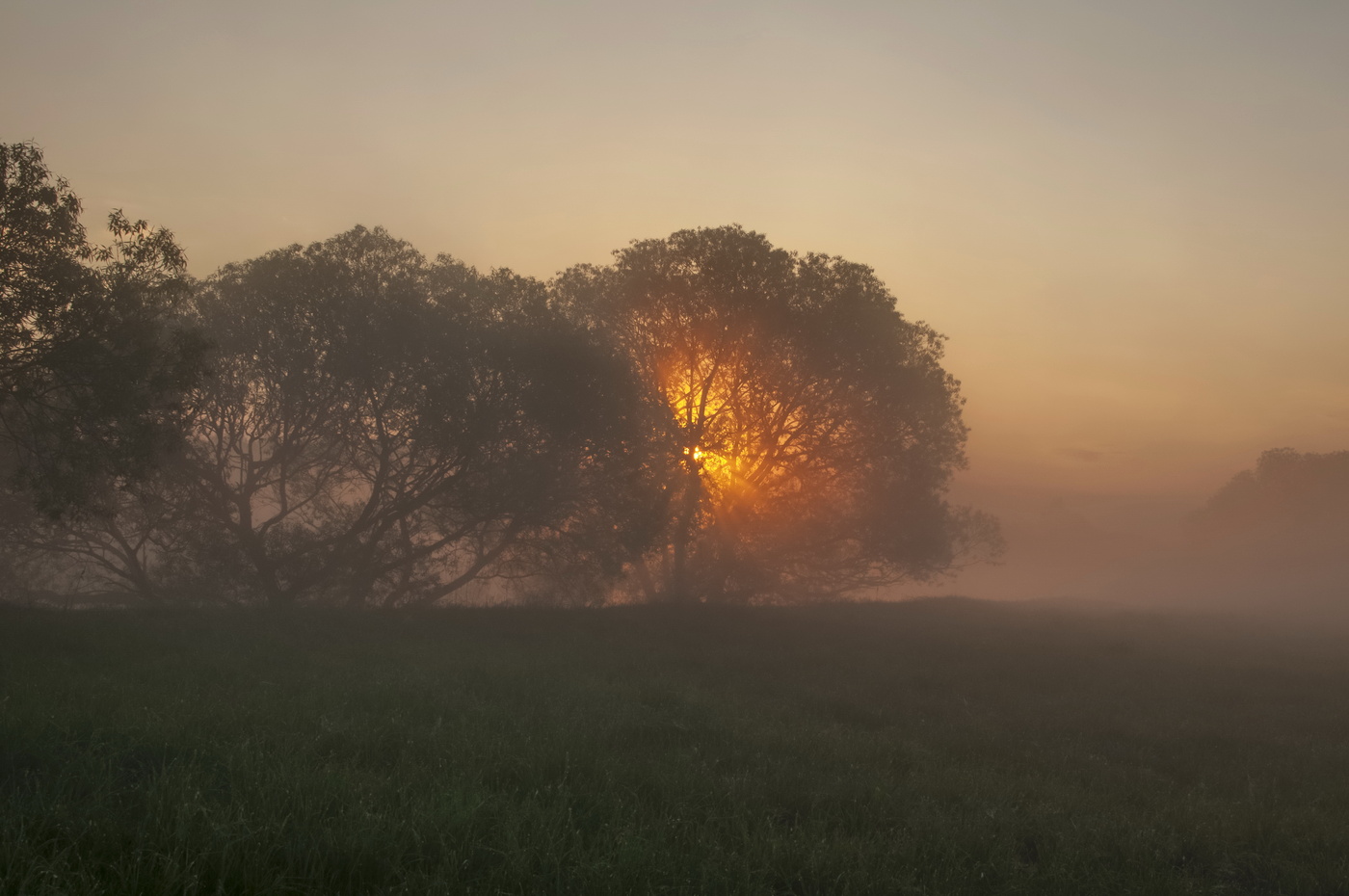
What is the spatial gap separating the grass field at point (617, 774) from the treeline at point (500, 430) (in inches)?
344

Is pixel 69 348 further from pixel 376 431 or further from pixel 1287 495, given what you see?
pixel 1287 495

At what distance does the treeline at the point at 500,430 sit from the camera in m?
26.9

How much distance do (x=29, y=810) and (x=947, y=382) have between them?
120ft

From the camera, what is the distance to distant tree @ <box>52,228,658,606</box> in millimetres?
27234

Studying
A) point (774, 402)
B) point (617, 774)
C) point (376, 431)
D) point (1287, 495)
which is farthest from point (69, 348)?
point (1287, 495)

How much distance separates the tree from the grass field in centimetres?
1619

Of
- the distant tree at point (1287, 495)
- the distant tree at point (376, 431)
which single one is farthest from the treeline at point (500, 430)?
the distant tree at point (1287, 495)

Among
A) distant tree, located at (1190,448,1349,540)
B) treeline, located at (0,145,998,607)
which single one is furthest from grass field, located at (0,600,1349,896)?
distant tree, located at (1190,448,1349,540)

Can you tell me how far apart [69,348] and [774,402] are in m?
25.1

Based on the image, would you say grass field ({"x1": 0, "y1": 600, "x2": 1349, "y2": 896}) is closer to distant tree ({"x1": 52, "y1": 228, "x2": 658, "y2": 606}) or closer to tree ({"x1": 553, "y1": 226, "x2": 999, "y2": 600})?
distant tree ({"x1": 52, "y1": 228, "x2": 658, "y2": 606})

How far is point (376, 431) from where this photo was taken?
2844 centimetres

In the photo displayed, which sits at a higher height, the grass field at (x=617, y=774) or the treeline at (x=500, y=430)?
the treeline at (x=500, y=430)

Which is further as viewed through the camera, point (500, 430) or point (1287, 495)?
point (1287, 495)

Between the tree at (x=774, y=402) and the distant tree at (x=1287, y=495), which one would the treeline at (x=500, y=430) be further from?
the distant tree at (x=1287, y=495)
